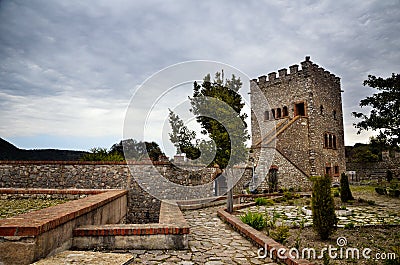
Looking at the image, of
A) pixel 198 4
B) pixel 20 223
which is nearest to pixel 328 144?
pixel 198 4

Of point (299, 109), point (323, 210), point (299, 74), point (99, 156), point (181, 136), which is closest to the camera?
point (323, 210)

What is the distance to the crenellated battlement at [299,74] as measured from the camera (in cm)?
2172

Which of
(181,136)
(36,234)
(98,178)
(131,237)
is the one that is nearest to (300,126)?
(181,136)

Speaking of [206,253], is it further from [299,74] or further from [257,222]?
[299,74]

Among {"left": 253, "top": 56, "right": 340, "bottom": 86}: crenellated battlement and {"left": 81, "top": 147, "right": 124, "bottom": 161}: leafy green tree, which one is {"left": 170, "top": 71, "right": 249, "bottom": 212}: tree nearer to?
{"left": 81, "top": 147, "right": 124, "bottom": 161}: leafy green tree

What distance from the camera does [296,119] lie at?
21.1 metres

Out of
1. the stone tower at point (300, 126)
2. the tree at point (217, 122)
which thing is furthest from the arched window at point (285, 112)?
the tree at point (217, 122)

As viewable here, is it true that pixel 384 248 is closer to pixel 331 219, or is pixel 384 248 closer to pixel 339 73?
pixel 331 219

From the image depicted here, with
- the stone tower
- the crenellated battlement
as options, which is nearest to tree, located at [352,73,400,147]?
the stone tower

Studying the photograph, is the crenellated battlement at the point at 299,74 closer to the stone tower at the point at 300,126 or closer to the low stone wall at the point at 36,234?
the stone tower at the point at 300,126

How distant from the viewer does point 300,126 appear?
21.1 metres

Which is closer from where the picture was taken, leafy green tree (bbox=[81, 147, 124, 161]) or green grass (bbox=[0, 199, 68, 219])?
green grass (bbox=[0, 199, 68, 219])

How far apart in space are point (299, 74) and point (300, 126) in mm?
4294

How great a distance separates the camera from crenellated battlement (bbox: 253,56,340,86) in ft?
71.3
